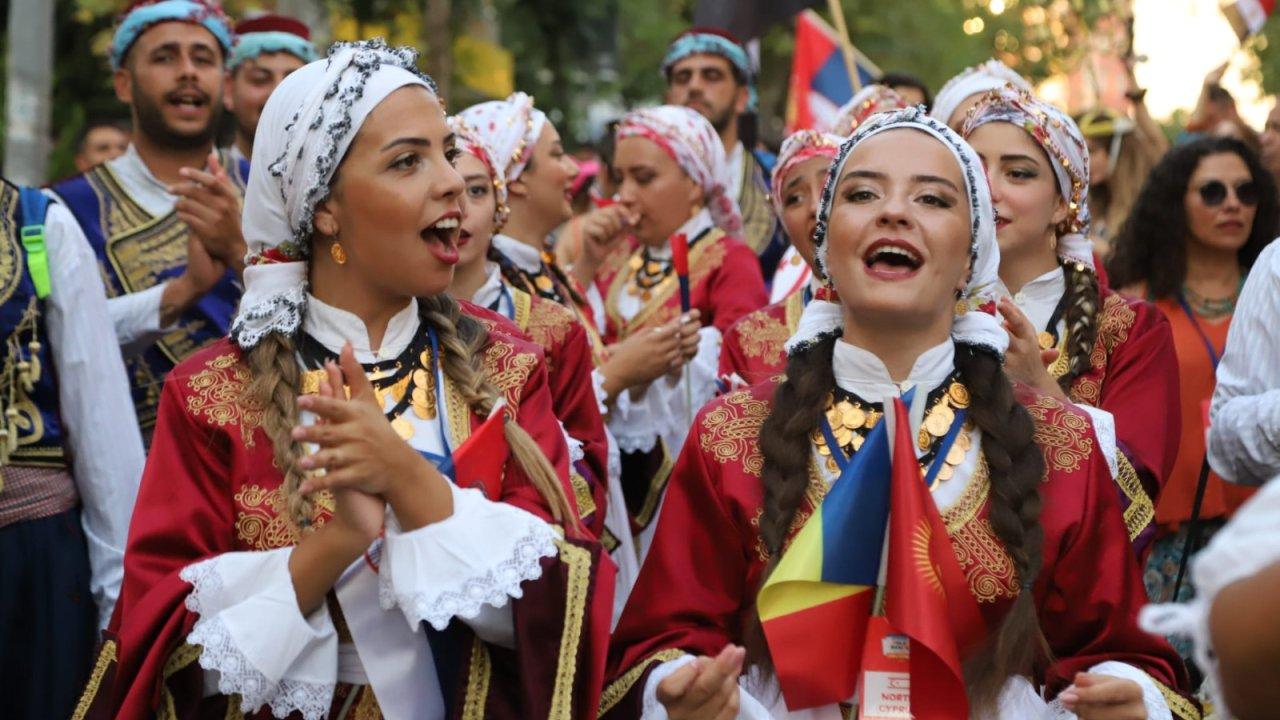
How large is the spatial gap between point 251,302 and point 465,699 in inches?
38.9

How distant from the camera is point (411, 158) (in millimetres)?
3697

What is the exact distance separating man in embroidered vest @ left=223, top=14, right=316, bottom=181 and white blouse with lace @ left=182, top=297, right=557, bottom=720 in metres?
4.44

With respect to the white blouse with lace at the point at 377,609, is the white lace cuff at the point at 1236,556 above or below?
above

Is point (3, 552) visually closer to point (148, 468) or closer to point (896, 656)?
point (148, 468)

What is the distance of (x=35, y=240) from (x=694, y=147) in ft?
10.9

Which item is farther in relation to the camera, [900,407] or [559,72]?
[559,72]

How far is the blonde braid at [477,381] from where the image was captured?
3623 millimetres

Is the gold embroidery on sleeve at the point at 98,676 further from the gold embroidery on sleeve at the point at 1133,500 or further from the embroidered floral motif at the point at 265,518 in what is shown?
the gold embroidery on sleeve at the point at 1133,500

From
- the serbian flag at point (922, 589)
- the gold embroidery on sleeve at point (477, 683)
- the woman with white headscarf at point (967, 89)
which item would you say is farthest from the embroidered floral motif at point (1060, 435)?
the woman with white headscarf at point (967, 89)

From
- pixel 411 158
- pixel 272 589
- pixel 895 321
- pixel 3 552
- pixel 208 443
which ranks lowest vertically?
pixel 3 552

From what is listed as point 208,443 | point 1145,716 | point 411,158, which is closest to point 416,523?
point 208,443

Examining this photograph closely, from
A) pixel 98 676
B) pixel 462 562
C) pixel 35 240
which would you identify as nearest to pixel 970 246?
pixel 462 562

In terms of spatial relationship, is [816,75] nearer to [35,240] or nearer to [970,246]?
[35,240]

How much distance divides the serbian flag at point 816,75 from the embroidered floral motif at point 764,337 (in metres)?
5.51
